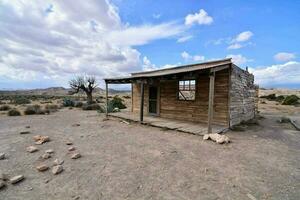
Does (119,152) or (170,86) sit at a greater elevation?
(170,86)

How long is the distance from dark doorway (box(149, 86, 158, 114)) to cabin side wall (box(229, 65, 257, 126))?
4625mm

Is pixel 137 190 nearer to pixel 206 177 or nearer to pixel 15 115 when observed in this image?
pixel 206 177

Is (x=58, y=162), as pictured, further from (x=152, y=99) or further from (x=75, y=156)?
(x=152, y=99)

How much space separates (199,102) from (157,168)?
5.88m

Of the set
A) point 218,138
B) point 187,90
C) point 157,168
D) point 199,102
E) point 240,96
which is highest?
point 187,90

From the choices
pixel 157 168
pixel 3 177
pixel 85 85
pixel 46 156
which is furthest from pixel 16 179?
pixel 85 85

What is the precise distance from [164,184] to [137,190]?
55cm

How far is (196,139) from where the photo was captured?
267 inches

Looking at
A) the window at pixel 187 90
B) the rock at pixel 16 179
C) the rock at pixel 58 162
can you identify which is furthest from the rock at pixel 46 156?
the window at pixel 187 90

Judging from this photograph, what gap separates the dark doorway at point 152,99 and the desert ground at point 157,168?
4.93 m

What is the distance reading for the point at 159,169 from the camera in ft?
14.1

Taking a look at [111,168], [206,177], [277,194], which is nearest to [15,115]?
[111,168]

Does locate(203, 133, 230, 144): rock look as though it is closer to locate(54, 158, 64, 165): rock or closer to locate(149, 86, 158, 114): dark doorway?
locate(54, 158, 64, 165): rock

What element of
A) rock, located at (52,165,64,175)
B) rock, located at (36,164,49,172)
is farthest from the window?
rock, located at (36,164,49,172)
